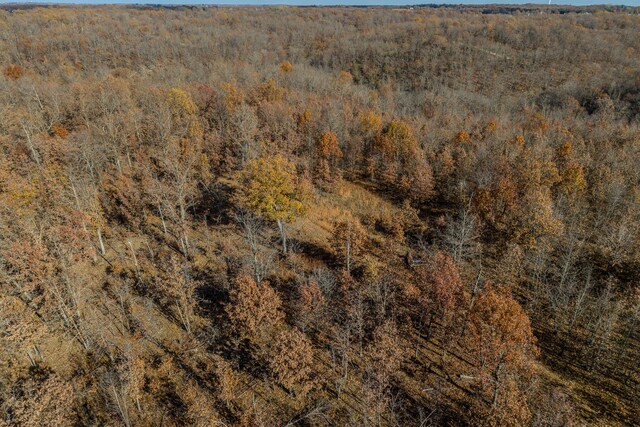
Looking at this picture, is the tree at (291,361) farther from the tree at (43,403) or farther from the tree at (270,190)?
the tree at (270,190)

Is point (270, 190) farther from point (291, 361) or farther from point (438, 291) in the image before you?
point (438, 291)

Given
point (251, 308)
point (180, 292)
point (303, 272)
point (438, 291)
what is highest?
point (438, 291)

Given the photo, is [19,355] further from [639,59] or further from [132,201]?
[639,59]

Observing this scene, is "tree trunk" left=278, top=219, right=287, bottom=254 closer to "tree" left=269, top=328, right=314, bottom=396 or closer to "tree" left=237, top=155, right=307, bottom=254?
"tree" left=237, top=155, right=307, bottom=254

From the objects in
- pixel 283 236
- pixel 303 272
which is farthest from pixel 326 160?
pixel 303 272

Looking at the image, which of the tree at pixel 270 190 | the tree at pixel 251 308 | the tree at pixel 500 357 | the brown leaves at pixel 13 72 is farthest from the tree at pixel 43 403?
the brown leaves at pixel 13 72

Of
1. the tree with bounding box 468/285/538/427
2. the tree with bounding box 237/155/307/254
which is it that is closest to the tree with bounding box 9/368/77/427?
the tree with bounding box 237/155/307/254

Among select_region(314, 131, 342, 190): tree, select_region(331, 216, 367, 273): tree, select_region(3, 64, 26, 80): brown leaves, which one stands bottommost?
select_region(331, 216, 367, 273): tree

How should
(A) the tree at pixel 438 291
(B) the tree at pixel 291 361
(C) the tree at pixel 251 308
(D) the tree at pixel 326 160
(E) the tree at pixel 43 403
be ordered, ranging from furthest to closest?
(D) the tree at pixel 326 160
(A) the tree at pixel 438 291
(C) the tree at pixel 251 308
(B) the tree at pixel 291 361
(E) the tree at pixel 43 403
